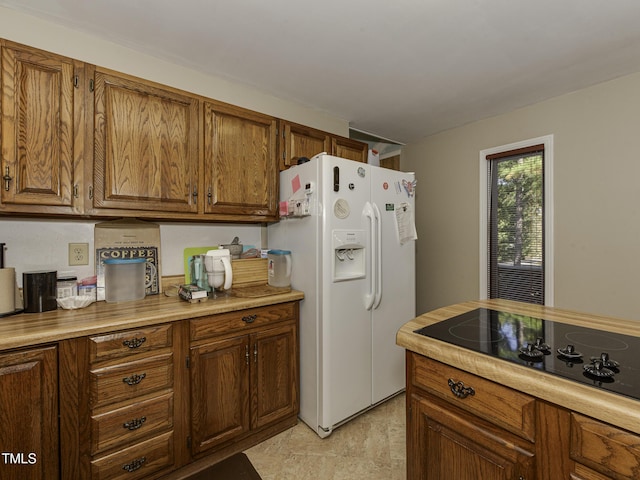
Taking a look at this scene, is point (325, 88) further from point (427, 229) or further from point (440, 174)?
point (427, 229)

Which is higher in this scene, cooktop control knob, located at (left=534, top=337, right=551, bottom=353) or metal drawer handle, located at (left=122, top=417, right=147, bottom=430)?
cooktop control knob, located at (left=534, top=337, right=551, bottom=353)

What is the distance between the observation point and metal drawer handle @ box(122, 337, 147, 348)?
1438mm

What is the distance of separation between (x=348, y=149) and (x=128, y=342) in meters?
2.19

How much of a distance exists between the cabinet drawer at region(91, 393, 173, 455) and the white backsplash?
86 centimetres

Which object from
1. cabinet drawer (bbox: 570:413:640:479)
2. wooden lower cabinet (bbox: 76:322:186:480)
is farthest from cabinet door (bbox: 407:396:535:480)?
wooden lower cabinet (bbox: 76:322:186:480)

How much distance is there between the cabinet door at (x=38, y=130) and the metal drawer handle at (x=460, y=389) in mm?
1906

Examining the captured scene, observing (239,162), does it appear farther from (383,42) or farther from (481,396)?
(481,396)

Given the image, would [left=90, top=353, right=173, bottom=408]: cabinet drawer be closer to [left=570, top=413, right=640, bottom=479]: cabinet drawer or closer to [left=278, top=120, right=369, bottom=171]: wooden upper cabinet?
[left=278, top=120, right=369, bottom=171]: wooden upper cabinet

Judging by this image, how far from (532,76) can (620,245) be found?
1.35 meters

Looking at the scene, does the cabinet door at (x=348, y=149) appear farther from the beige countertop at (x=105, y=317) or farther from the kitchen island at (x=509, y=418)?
the kitchen island at (x=509, y=418)

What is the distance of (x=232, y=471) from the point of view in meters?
1.31

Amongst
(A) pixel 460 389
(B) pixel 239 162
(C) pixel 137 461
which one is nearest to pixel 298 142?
A: (B) pixel 239 162

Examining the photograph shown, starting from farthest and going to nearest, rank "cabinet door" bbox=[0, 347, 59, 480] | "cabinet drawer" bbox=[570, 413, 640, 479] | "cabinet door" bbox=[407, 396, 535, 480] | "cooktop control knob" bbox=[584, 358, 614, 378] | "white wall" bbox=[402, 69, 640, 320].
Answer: "white wall" bbox=[402, 69, 640, 320] → "cabinet door" bbox=[0, 347, 59, 480] → "cabinet door" bbox=[407, 396, 535, 480] → "cooktop control knob" bbox=[584, 358, 614, 378] → "cabinet drawer" bbox=[570, 413, 640, 479]

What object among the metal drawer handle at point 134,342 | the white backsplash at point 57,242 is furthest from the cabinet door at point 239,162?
the metal drawer handle at point 134,342
